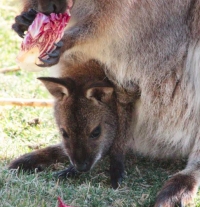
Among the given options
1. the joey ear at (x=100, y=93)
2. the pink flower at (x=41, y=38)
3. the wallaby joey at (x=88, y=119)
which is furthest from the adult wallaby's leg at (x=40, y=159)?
the pink flower at (x=41, y=38)

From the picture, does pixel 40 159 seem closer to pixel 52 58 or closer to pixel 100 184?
pixel 100 184

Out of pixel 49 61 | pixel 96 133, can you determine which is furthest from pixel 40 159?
pixel 49 61

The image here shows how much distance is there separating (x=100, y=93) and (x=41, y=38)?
626 millimetres

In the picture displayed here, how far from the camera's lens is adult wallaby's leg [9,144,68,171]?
4.86 meters

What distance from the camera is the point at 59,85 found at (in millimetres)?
4738

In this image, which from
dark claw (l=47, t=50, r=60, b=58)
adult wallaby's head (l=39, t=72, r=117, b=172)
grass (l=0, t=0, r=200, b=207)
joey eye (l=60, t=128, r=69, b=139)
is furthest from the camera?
joey eye (l=60, t=128, r=69, b=139)

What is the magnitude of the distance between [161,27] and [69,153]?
3.58 feet

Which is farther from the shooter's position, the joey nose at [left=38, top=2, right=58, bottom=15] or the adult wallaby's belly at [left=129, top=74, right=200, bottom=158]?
the adult wallaby's belly at [left=129, top=74, right=200, bottom=158]

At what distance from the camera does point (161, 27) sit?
4.63 meters

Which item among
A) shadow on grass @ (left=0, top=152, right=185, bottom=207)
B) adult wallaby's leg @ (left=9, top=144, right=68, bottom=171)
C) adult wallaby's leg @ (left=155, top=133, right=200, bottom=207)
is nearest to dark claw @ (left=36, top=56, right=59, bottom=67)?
shadow on grass @ (left=0, top=152, right=185, bottom=207)

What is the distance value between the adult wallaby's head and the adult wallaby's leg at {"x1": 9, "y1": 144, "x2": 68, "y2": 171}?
28 centimetres

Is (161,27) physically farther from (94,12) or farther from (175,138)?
(175,138)

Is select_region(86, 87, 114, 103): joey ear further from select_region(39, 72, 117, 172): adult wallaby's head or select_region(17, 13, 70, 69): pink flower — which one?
select_region(17, 13, 70, 69): pink flower

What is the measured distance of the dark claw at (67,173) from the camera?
4715mm
